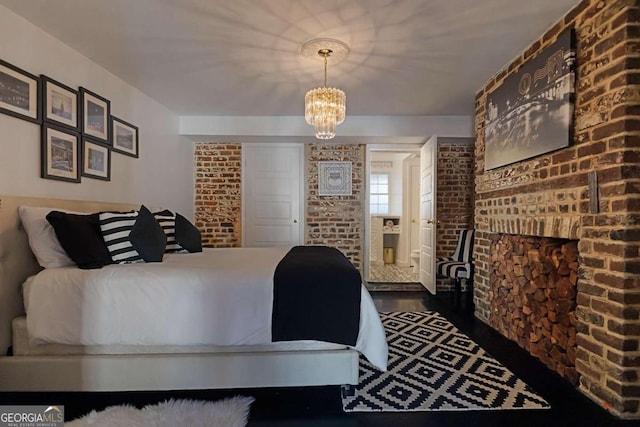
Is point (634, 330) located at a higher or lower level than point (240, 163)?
lower

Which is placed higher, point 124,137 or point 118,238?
point 124,137

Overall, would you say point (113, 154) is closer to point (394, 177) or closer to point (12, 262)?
point (12, 262)

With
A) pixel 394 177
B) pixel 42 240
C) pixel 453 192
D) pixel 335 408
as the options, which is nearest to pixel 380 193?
pixel 394 177

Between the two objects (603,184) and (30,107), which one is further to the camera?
(30,107)

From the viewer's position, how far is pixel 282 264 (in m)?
2.10

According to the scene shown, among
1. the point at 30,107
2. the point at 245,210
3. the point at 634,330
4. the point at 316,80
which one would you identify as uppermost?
the point at 316,80

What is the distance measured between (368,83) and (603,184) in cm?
207

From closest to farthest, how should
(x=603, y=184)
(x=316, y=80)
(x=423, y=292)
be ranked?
(x=603, y=184)
(x=316, y=80)
(x=423, y=292)

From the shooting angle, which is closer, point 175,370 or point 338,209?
point 175,370

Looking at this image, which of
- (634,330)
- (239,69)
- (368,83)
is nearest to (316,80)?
(368,83)

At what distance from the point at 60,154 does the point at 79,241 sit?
83 cm

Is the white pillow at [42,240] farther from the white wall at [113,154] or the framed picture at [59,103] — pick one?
the framed picture at [59,103]

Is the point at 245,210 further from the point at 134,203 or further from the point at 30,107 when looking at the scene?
the point at 30,107

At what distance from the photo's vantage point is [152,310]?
1813 millimetres
